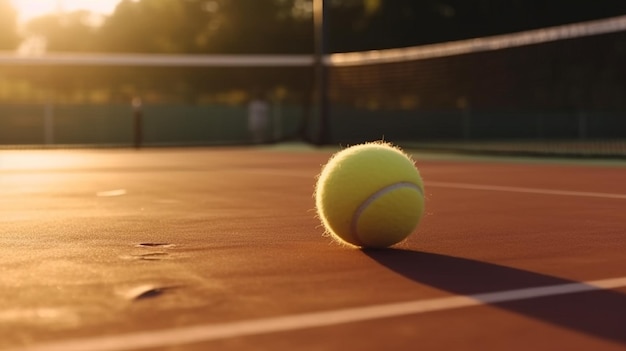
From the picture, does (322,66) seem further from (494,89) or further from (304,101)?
(304,101)

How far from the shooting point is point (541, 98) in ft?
87.1

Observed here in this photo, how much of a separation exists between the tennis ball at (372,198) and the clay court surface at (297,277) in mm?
133

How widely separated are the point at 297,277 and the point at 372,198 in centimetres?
97

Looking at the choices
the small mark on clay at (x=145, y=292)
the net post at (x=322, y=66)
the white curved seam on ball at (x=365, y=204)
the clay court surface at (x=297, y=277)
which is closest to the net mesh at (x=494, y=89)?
the net post at (x=322, y=66)

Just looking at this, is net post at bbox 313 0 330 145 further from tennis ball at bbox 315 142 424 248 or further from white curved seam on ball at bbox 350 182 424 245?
white curved seam on ball at bbox 350 182 424 245

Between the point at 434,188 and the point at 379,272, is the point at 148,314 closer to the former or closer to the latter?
the point at 379,272

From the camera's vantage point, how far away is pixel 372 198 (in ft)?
18.1

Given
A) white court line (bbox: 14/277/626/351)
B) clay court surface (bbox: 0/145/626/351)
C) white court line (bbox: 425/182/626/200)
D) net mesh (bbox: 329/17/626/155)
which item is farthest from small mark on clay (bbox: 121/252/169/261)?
net mesh (bbox: 329/17/626/155)

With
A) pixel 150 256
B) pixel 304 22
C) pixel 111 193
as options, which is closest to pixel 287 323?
pixel 150 256

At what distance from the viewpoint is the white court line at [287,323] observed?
331 centimetres

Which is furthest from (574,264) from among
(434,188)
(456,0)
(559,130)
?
(456,0)

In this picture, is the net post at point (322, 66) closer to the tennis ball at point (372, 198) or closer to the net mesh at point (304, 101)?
the net mesh at point (304, 101)

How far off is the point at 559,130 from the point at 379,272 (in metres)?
33.4

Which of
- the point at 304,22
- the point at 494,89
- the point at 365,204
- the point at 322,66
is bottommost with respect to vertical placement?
the point at 365,204
